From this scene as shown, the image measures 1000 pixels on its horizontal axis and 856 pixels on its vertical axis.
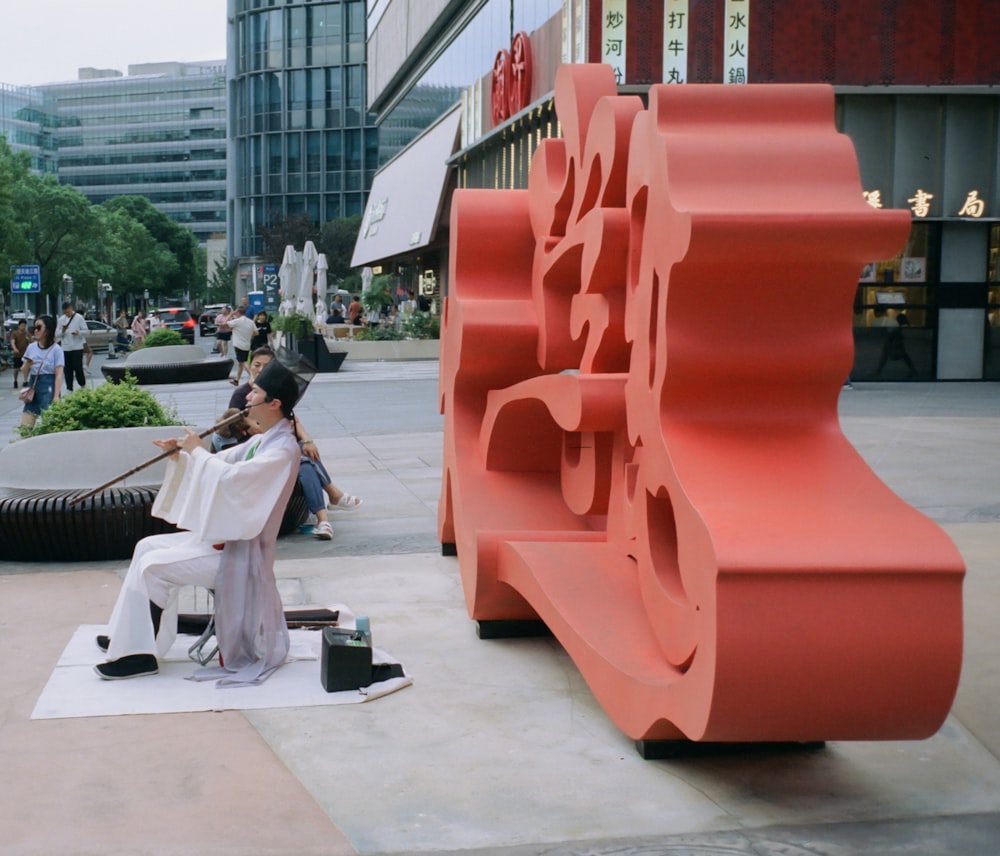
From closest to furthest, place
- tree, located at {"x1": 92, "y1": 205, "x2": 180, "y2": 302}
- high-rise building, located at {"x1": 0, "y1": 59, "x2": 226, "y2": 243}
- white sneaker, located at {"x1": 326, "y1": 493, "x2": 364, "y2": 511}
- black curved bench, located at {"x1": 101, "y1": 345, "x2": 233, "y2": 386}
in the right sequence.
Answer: white sneaker, located at {"x1": 326, "y1": 493, "x2": 364, "y2": 511}, black curved bench, located at {"x1": 101, "y1": 345, "x2": 233, "y2": 386}, tree, located at {"x1": 92, "y1": 205, "x2": 180, "y2": 302}, high-rise building, located at {"x1": 0, "y1": 59, "x2": 226, "y2": 243}

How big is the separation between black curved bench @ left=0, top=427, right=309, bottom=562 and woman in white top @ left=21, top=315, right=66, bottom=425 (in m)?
6.56

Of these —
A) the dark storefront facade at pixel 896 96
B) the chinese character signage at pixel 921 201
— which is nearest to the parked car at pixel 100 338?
the dark storefront facade at pixel 896 96

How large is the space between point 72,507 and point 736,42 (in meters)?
16.7

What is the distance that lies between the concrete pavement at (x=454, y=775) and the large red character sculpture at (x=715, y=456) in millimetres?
303

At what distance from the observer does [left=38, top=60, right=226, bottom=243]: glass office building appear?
504 feet

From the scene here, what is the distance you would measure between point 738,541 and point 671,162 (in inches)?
63.0

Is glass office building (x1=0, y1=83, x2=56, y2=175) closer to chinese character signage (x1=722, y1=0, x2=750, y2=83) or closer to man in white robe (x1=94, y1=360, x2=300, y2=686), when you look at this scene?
chinese character signage (x1=722, y1=0, x2=750, y2=83)

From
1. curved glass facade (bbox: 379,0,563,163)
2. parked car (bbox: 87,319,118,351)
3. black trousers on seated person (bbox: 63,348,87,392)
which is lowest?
parked car (bbox: 87,319,118,351)

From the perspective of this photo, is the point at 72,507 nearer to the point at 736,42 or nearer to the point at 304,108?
the point at 736,42

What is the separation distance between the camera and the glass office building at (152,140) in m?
154

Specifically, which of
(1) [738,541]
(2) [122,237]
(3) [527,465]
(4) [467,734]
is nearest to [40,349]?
(3) [527,465]

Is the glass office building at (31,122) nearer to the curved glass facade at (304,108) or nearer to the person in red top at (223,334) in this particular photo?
the curved glass facade at (304,108)

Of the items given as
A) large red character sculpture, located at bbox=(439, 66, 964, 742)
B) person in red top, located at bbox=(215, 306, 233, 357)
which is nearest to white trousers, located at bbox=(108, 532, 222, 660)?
large red character sculpture, located at bbox=(439, 66, 964, 742)

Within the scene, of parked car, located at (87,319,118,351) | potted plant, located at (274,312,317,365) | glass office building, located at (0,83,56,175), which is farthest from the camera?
glass office building, located at (0,83,56,175)
